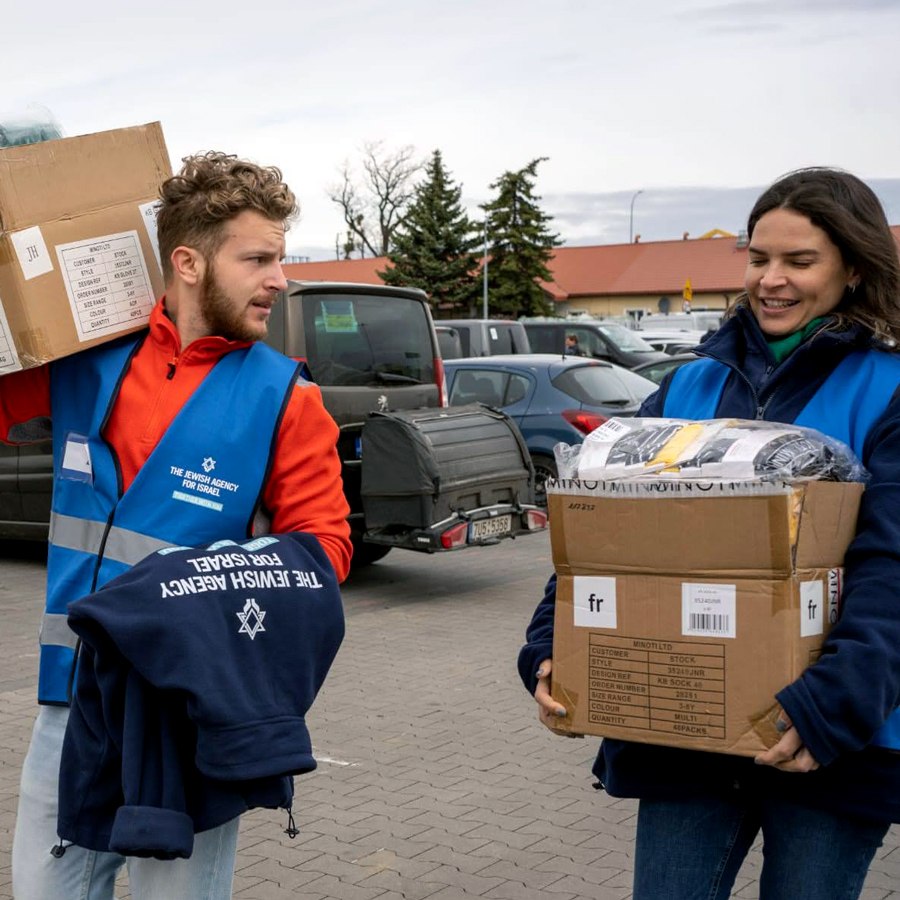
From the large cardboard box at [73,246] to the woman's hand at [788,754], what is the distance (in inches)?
56.6

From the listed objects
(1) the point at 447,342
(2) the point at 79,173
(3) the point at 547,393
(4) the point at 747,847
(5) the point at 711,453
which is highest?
(2) the point at 79,173

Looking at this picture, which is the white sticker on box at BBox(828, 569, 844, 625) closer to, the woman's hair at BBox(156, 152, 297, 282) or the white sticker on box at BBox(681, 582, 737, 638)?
the white sticker on box at BBox(681, 582, 737, 638)

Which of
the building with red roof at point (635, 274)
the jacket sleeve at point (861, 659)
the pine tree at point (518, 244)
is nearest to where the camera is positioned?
the jacket sleeve at point (861, 659)

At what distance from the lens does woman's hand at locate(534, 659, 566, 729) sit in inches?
93.1

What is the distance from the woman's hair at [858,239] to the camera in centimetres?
239

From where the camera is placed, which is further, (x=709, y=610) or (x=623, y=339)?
(x=623, y=339)

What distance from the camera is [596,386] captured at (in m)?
12.8

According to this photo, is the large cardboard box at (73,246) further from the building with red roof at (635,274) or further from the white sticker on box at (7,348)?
the building with red roof at (635,274)

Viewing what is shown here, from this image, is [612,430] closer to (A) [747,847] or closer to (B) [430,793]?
(A) [747,847]

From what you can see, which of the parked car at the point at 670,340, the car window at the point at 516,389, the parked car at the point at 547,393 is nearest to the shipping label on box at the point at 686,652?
the parked car at the point at 547,393

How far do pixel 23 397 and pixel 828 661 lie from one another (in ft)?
5.53

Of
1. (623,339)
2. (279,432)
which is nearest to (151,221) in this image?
(279,432)

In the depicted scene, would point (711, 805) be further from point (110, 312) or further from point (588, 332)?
point (588, 332)

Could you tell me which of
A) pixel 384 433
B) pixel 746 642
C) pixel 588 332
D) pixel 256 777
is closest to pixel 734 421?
pixel 746 642
